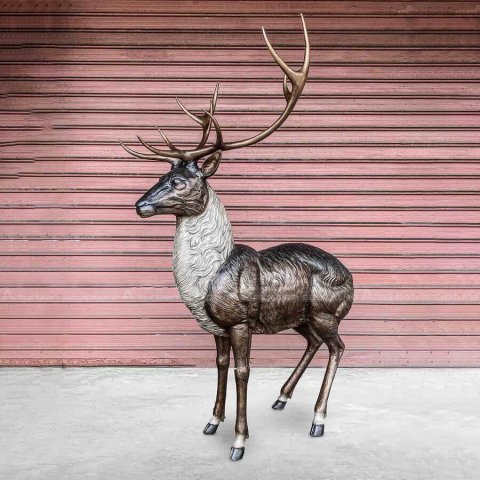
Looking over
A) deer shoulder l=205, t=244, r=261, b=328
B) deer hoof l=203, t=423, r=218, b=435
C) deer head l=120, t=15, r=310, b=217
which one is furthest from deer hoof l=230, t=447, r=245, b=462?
deer head l=120, t=15, r=310, b=217

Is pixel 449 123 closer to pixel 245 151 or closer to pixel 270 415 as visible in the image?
pixel 245 151

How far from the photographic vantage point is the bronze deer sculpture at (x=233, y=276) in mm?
2977

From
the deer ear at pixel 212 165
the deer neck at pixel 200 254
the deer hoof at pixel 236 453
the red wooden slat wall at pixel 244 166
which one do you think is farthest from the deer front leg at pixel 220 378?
the red wooden slat wall at pixel 244 166

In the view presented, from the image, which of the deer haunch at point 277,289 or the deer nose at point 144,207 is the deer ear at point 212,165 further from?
the deer haunch at point 277,289

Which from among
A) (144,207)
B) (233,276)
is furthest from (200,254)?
(144,207)

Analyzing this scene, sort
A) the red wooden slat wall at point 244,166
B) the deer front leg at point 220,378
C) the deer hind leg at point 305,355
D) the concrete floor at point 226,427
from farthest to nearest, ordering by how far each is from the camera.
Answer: the red wooden slat wall at point 244,166 < the deer hind leg at point 305,355 < the deer front leg at point 220,378 < the concrete floor at point 226,427

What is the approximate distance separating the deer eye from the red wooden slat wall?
5.55 ft

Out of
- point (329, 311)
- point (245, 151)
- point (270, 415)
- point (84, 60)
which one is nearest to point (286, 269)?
point (329, 311)

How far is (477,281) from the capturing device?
4684 millimetres

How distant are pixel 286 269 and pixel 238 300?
35 centimetres

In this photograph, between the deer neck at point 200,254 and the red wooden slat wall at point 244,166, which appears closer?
the deer neck at point 200,254

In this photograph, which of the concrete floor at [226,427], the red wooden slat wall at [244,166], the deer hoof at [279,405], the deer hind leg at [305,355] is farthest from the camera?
the red wooden slat wall at [244,166]

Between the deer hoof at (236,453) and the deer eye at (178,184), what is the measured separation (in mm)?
1274

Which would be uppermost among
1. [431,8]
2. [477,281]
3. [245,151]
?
[431,8]
